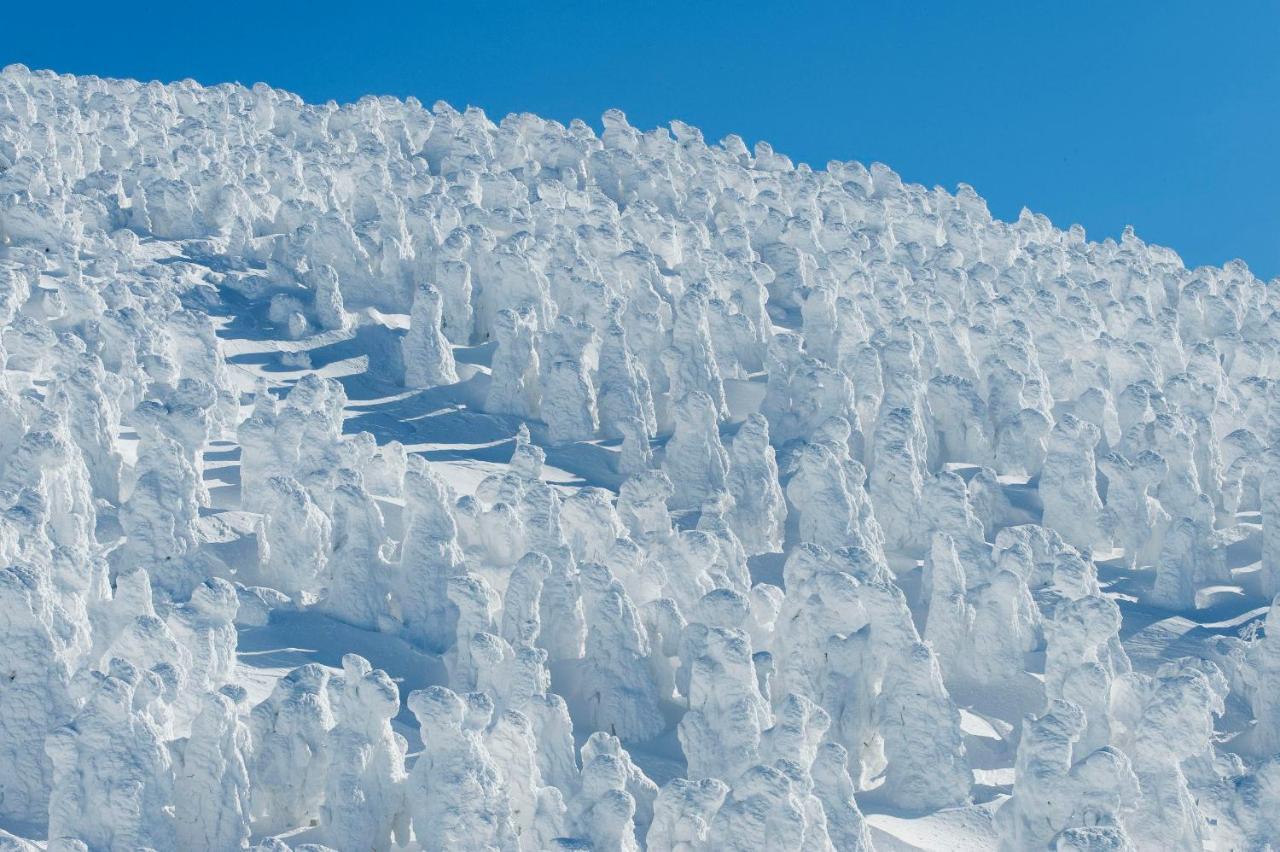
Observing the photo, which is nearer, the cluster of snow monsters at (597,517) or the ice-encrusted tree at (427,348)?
the cluster of snow monsters at (597,517)

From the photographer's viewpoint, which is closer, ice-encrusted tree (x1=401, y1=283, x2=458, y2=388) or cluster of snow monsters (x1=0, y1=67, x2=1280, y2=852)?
cluster of snow monsters (x1=0, y1=67, x2=1280, y2=852)

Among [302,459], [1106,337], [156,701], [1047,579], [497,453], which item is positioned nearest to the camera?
[156,701]

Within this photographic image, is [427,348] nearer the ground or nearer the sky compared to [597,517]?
nearer the sky

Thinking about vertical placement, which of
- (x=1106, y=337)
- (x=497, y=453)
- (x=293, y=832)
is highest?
(x=1106, y=337)

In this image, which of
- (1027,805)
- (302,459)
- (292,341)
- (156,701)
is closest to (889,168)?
(292,341)

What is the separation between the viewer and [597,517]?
40.0m

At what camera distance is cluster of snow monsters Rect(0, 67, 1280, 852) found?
28641mm

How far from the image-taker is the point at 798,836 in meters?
28.2

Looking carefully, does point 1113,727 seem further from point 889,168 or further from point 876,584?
point 889,168

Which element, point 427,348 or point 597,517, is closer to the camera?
point 597,517

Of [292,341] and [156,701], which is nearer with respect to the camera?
[156,701]

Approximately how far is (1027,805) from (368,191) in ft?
117

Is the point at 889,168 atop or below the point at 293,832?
atop

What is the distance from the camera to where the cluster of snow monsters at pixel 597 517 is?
94.0ft
